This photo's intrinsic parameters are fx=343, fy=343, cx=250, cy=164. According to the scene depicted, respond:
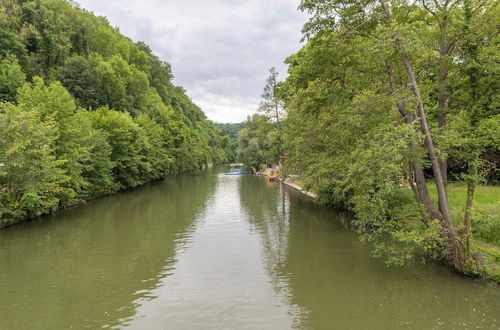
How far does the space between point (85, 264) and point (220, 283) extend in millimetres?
5752

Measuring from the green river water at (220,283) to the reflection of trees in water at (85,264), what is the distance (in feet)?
0.17

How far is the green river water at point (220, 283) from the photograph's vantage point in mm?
8836

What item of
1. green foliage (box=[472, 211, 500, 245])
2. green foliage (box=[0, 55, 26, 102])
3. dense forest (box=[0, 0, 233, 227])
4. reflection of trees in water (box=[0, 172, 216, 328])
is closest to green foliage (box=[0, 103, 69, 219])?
dense forest (box=[0, 0, 233, 227])

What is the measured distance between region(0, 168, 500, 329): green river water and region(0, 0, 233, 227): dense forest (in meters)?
3.45

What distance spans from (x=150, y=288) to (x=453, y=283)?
949 cm

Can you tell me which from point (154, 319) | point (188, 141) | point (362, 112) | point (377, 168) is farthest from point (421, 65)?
point (188, 141)

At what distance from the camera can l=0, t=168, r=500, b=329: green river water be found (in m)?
8.84

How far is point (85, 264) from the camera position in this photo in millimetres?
13305

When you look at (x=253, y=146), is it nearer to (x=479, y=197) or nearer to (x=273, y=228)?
(x=273, y=228)

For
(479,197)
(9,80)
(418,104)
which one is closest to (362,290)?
(418,104)

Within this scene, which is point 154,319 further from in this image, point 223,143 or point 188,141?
point 223,143

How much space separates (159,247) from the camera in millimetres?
15734

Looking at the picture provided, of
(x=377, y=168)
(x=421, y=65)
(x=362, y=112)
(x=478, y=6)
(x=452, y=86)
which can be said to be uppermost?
(x=478, y=6)

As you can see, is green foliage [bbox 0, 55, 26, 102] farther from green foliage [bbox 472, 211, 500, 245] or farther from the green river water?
green foliage [bbox 472, 211, 500, 245]
